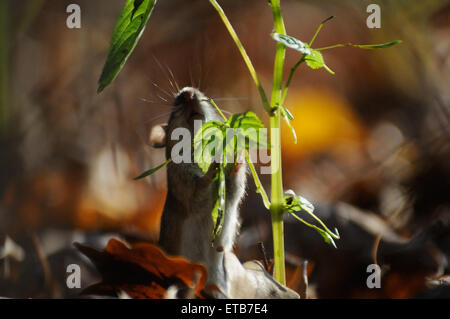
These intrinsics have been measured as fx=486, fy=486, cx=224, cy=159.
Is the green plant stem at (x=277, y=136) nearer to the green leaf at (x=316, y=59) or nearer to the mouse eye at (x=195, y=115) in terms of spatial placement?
the green leaf at (x=316, y=59)

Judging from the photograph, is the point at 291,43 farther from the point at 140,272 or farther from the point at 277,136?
the point at 140,272

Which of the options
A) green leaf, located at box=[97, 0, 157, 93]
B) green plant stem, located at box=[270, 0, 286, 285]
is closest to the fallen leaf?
green plant stem, located at box=[270, 0, 286, 285]

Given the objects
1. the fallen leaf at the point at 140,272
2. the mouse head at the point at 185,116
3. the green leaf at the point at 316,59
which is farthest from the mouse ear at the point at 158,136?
the green leaf at the point at 316,59

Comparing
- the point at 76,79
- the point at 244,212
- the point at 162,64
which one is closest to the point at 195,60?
the point at 162,64

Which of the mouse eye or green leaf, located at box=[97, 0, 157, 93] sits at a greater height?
green leaf, located at box=[97, 0, 157, 93]

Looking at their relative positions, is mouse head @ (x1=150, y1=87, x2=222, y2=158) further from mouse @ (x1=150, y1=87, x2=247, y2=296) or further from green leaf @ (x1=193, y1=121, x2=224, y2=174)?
green leaf @ (x1=193, y1=121, x2=224, y2=174)

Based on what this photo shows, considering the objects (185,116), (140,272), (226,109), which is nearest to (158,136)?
(185,116)
